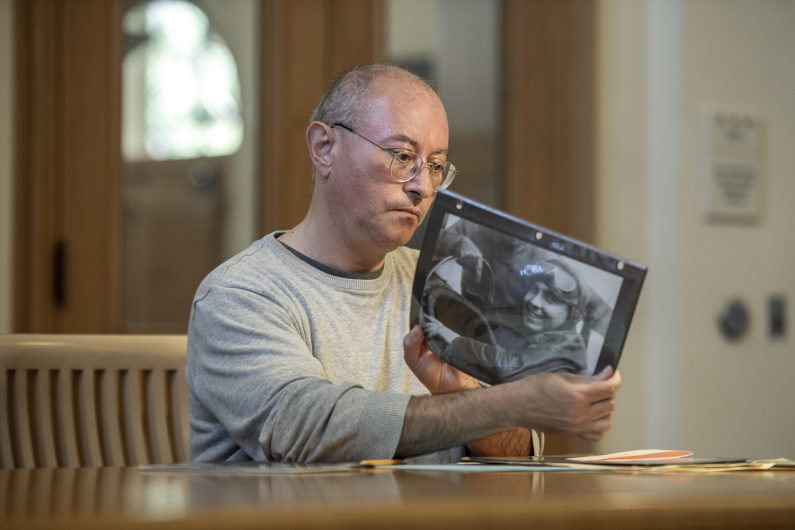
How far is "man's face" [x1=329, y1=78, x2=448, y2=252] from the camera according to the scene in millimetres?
1470

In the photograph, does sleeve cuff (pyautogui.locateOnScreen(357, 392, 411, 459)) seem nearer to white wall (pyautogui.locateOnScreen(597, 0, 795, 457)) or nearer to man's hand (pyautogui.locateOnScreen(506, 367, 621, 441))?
man's hand (pyautogui.locateOnScreen(506, 367, 621, 441))

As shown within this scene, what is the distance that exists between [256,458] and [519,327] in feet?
1.25

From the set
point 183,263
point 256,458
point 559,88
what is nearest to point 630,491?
point 256,458

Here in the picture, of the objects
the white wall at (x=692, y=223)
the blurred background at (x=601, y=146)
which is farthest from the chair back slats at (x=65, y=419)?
the white wall at (x=692, y=223)

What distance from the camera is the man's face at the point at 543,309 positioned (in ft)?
3.67

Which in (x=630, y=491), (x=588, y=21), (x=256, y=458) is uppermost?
(x=588, y=21)

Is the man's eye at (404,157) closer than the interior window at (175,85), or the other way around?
the man's eye at (404,157)

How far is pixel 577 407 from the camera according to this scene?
3.57ft

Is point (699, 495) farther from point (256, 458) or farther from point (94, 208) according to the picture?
point (94, 208)

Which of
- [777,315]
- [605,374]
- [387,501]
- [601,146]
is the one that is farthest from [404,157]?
[777,315]

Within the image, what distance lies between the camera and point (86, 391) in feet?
4.74

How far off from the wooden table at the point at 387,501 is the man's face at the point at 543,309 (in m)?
0.21

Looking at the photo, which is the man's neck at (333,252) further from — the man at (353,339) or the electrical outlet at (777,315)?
the electrical outlet at (777,315)

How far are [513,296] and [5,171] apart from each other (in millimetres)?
1696
